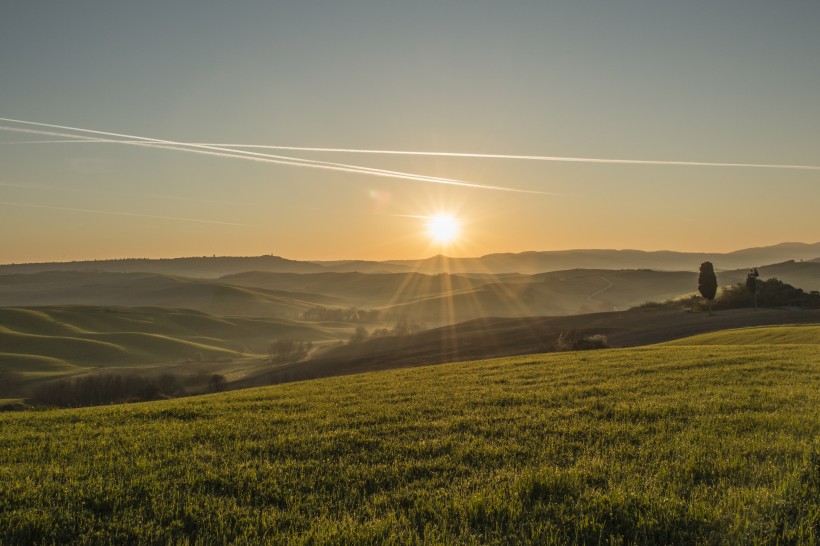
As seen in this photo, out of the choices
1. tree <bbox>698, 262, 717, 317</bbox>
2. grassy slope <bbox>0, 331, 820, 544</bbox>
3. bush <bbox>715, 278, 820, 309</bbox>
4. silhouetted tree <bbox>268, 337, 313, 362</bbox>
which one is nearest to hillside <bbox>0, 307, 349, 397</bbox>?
silhouetted tree <bbox>268, 337, 313, 362</bbox>

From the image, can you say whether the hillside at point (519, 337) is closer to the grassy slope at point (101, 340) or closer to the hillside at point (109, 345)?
the hillside at point (109, 345)

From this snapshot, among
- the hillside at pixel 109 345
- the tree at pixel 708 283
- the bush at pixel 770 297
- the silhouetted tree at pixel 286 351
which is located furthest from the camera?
the silhouetted tree at pixel 286 351

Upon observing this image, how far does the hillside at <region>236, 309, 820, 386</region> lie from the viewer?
76250 mm

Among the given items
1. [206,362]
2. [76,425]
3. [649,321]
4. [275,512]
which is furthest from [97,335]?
[275,512]

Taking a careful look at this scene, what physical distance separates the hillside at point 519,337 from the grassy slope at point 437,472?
63.6 metres

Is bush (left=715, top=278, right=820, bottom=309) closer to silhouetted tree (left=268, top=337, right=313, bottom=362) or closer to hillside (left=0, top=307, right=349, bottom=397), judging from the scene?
silhouetted tree (left=268, top=337, right=313, bottom=362)

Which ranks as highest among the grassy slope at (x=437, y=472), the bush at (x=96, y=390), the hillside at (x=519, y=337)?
the grassy slope at (x=437, y=472)

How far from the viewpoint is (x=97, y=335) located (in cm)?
15725

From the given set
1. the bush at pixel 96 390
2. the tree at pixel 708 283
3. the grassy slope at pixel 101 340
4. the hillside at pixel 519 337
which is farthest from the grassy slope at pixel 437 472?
the grassy slope at pixel 101 340

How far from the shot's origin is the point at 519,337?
316 ft

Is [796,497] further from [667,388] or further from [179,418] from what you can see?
[179,418]

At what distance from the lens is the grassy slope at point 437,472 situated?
6211mm

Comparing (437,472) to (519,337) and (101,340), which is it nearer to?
(519,337)

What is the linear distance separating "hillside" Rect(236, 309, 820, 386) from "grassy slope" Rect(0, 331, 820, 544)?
208 ft
